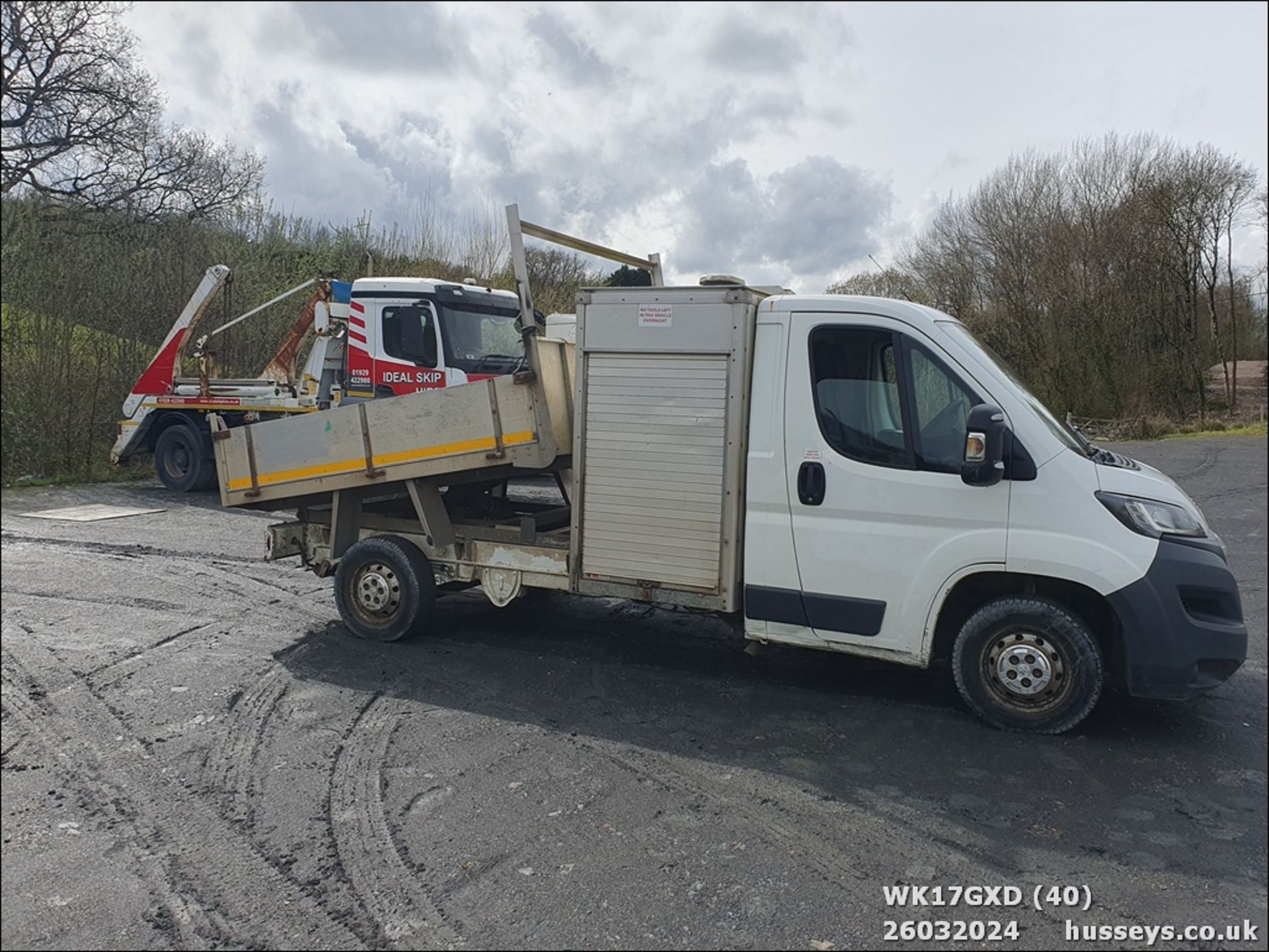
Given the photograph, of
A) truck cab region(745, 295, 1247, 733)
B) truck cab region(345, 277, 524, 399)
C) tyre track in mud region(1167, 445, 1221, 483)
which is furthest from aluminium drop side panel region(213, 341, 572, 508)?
tyre track in mud region(1167, 445, 1221, 483)

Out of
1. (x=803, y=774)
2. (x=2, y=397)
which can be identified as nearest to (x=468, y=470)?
(x=803, y=774)

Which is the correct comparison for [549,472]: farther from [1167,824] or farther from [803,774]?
[1167,824]

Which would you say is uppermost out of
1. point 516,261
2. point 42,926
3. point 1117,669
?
point 516,261

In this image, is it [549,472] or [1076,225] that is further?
[1076,225]

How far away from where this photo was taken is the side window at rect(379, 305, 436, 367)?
444 inches

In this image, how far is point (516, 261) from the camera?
597 cm

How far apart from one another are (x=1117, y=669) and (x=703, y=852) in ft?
8.52

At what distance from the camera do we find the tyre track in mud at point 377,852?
125 inches

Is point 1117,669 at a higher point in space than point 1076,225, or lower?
lower

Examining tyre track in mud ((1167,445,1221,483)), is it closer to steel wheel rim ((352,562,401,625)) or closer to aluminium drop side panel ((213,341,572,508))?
aluminium drop side panel ((213,341,572,508))

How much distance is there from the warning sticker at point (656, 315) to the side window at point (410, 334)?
6.24 meters

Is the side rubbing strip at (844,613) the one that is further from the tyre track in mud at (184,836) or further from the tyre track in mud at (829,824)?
the tyre track in mud at (184,836)

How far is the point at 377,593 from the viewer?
6.64m

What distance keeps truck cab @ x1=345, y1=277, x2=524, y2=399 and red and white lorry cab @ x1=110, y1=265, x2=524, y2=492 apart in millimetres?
12
